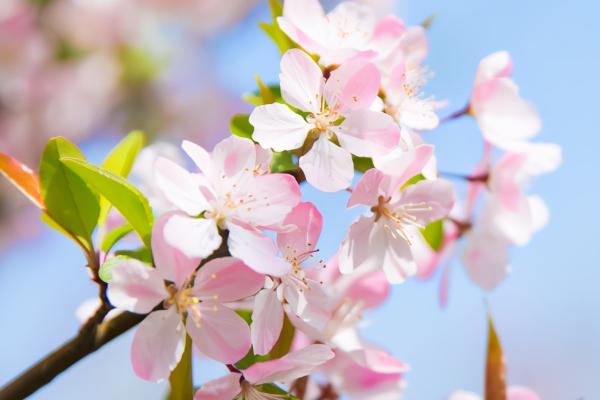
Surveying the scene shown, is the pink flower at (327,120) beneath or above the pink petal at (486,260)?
above

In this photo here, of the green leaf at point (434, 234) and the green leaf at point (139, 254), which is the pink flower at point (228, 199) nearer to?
the green leaf at point (139, 254)

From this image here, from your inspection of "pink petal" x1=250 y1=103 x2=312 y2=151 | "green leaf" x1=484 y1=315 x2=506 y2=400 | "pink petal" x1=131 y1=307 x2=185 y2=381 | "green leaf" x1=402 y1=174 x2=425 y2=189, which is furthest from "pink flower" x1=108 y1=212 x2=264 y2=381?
"green leaf" x1=484 y1=315 x2=506 y2=400

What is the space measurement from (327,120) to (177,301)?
221 mm

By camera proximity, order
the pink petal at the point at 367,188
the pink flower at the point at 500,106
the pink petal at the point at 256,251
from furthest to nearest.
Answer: the pink flower at the point at 500,106, the pink petal at the point at 367,188, the pink petal at the point at 256,251

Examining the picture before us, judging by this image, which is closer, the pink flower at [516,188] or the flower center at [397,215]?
the flower center at [397,215]

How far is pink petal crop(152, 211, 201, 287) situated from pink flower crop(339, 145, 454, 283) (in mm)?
147

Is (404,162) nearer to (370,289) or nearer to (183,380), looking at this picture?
(183,380)

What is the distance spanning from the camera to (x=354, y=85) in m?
0.75

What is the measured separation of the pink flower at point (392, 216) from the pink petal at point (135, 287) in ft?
0.57

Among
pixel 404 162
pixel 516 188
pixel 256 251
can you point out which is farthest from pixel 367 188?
pixel 516 188

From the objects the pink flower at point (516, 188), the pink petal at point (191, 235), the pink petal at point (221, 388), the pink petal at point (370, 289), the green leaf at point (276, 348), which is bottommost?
the pink petal at point (370, 289)

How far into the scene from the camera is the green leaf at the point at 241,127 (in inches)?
33.9

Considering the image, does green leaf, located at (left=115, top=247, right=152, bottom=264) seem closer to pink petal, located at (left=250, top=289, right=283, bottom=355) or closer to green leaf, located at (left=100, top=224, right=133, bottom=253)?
green leaf, located at (left=100, top=224, right=133, bottom=253)

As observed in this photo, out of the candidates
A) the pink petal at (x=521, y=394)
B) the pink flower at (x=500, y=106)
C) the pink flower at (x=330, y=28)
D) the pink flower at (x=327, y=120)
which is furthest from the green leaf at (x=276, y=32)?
the pink petal at (x=521, y=394)
